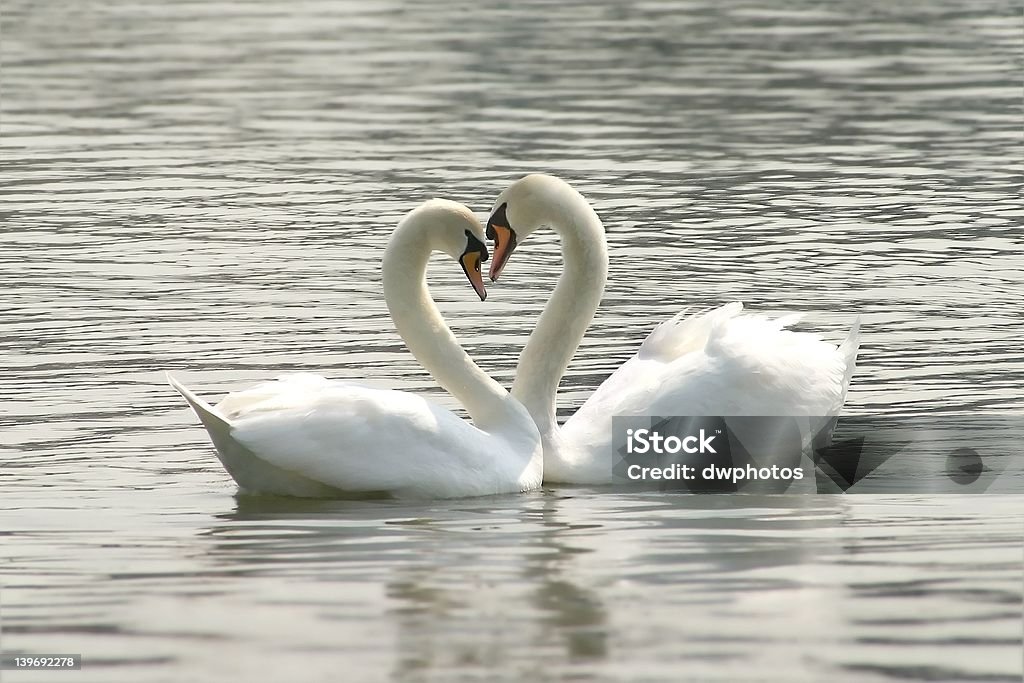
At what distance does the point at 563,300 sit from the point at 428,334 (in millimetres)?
883

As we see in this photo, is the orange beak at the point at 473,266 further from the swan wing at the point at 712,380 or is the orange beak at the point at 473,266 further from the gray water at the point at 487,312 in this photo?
the gray water at the point at 487,312

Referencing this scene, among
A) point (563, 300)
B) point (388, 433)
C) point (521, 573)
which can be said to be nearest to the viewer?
point (521, 573)

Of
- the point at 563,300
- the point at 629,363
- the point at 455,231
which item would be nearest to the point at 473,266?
the point at 455,231

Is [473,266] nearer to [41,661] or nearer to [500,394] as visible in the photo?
[500,394]

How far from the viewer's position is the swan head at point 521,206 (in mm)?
10273

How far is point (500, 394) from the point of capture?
9992 millimetres

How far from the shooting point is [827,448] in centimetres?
1051

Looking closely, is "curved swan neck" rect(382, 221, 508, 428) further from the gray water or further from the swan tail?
the swan tail

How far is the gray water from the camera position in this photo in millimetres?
6871

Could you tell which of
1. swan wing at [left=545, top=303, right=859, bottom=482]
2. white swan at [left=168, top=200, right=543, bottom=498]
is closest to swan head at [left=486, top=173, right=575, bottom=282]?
white swan at [left=168, top=200, right=543, bottom=498]

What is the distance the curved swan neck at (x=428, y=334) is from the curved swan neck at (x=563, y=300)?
38 cm

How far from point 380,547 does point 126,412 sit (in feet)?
10.9

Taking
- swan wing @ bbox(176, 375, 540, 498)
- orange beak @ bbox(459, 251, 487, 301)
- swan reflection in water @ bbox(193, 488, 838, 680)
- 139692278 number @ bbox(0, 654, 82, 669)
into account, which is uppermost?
orange beak @ bbox(459, 251, 487, 301)

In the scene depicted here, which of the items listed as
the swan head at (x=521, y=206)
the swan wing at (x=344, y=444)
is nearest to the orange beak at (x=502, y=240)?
the swan head at (x=521, y=206)
